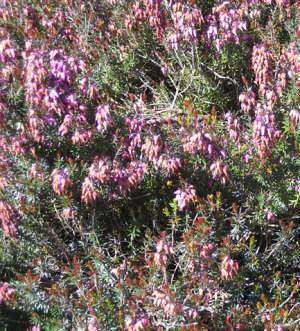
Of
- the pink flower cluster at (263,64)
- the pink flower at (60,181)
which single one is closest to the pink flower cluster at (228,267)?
the pink flower at (60,181)

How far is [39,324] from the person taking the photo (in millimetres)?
3889

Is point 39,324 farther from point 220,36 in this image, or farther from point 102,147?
point 220,36

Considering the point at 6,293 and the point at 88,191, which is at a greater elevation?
the point at 88,191

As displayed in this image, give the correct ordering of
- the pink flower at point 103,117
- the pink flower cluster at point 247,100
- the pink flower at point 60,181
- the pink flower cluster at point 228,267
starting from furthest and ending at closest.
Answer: the pink flower cluster at point 247,100
the pink flower at point 103,117
the pink flower at point 60,181
the pink flower cluster at point 228,267

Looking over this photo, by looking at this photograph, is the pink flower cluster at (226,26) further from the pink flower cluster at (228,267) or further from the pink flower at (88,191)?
the pink flower cluster at (228,267)

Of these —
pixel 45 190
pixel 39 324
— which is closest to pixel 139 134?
pixel 45 190

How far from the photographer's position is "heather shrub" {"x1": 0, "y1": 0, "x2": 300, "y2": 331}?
3.71 metres

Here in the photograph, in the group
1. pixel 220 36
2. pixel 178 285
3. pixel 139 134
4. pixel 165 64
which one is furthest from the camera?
pixel 165 64

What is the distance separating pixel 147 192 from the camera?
14.4ft

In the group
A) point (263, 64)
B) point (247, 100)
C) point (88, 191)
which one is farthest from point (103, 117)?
point (263, 64)

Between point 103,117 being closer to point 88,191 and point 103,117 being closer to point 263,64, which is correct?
point 88,191

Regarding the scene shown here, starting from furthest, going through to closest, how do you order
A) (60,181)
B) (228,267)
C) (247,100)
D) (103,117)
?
(247,100)
(103,117)
(60,181)
(228,267)

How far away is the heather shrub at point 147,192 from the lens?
371cm

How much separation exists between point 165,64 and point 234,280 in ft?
6.54
